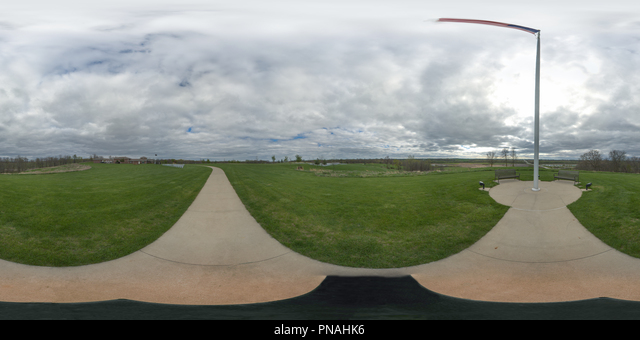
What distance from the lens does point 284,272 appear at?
204 inches

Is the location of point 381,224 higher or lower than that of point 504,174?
lower

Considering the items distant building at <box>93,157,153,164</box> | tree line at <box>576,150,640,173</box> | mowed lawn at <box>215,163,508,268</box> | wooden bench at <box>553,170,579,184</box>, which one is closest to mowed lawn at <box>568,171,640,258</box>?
wooden bench at <box>553,170,579,184</box>

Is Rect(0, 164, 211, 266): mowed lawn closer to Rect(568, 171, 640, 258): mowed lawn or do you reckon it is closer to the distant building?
Rect(568, 171, 640, 258): mowed lawn

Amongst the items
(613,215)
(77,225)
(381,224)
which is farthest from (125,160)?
(613,215)

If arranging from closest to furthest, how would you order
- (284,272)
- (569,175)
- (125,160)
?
(284,272), (569,175), (125,160)

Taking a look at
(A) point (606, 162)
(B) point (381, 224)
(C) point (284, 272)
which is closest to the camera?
(C) point (284, 272)

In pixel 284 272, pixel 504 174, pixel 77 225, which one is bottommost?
pixel 284 272

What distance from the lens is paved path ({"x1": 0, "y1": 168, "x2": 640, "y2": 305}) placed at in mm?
4340

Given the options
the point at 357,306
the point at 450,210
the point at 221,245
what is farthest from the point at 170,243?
the point at 450,210

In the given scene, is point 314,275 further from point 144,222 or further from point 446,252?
point 144,222

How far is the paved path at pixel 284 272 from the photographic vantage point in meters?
4.34

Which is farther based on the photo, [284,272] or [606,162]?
[606,162]

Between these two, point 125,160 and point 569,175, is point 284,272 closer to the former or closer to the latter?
point 569,175

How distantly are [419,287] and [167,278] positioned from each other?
4.60 m
